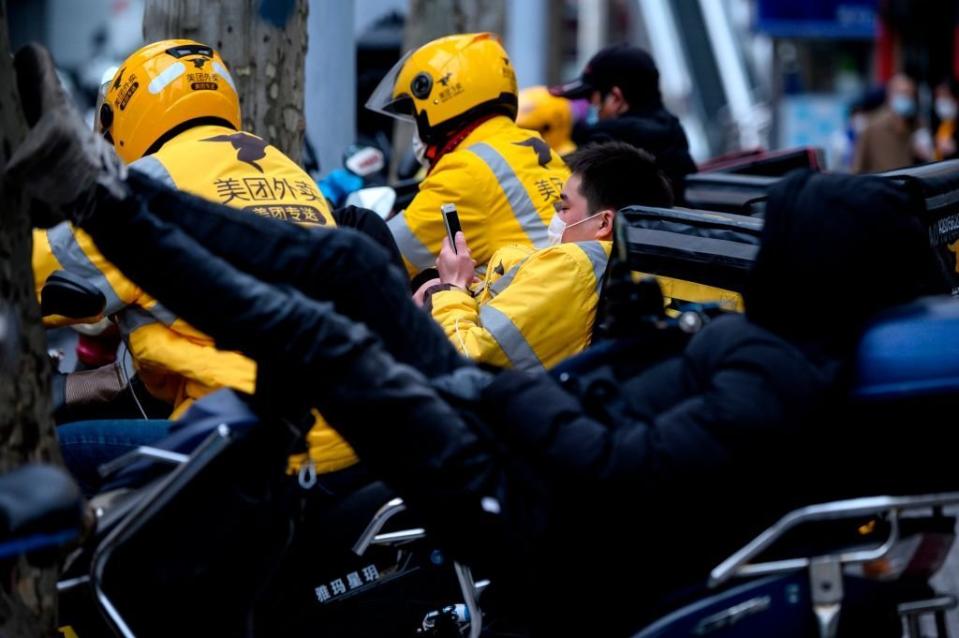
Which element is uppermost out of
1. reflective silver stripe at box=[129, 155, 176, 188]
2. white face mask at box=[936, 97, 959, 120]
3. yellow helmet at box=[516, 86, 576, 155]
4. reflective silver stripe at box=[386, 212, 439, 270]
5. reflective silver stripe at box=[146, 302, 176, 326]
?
reflective silver stripe at box=[129, 155, 176, 188]

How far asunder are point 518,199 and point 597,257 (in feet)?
3.49

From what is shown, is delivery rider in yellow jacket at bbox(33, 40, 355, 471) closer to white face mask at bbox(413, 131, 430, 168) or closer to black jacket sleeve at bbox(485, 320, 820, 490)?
black jacket sleeve at bbox(485, 320, 820, 490)

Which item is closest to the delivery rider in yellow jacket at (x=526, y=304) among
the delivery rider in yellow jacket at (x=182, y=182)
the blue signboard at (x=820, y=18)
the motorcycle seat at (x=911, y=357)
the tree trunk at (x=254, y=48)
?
the delivery rider in yellow jacket at (x=182, y=182)

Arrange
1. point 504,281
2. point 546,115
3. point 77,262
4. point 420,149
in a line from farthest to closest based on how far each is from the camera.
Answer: point 546,115 < point 420,149 < point 504,281 < point 77,262

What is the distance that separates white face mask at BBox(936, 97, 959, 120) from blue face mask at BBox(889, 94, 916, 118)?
1.15 metres

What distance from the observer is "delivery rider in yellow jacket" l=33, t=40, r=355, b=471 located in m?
4.08

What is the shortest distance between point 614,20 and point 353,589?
4307 centimetres

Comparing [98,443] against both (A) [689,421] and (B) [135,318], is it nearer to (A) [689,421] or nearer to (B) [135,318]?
(B) [135,318]

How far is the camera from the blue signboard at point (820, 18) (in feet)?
75.6

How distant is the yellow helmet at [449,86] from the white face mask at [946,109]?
500 inches

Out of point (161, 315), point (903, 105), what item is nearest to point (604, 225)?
point (161, 315)

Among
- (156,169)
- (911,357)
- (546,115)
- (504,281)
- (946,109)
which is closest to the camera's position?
(911,357)

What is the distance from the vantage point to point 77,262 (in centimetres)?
406

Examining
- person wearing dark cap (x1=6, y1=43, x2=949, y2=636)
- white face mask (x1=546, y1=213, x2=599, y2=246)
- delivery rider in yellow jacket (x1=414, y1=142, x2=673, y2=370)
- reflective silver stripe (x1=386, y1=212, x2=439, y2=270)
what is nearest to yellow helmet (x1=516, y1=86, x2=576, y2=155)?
reflective silver stripe (x1=386, y1=212, x2=439, y2=270)
